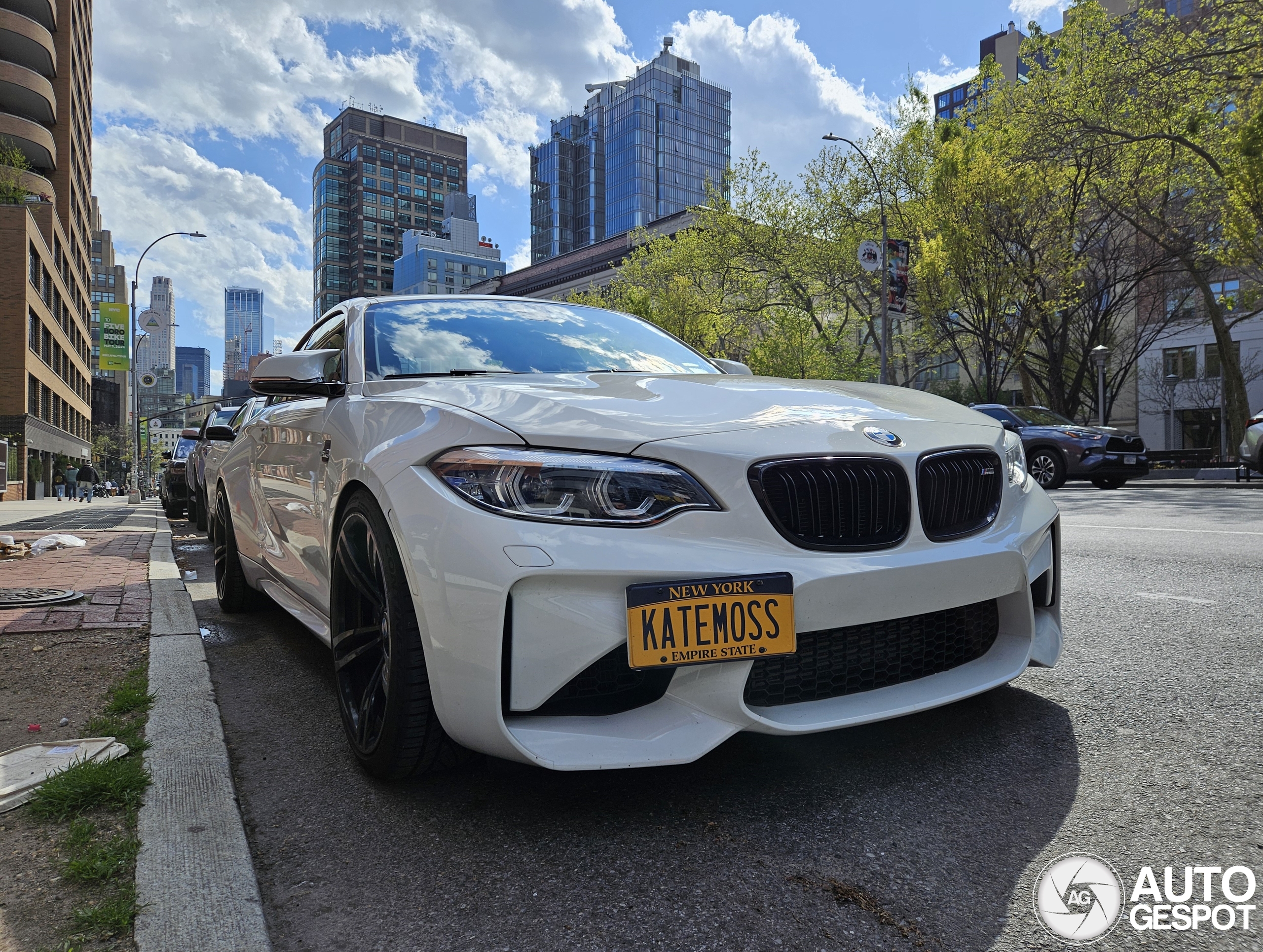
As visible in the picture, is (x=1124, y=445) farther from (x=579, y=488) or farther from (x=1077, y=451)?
(x=579, y=488)

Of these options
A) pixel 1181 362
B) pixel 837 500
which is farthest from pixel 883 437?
pixel 1181 362

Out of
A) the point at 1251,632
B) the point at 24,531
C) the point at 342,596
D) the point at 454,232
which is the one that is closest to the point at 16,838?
the point at 342,596

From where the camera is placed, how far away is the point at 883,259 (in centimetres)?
2506

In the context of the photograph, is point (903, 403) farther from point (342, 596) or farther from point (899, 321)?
point (899, 321)

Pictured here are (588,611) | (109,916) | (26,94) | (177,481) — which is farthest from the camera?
(26,94)

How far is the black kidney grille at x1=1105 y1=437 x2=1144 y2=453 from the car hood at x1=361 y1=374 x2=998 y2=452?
13508 millimetres

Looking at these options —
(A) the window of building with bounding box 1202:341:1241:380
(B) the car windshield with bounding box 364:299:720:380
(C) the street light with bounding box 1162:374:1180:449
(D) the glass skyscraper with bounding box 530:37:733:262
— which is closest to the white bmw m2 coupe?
(B) the car windshield with bounding box 364:299:720:380

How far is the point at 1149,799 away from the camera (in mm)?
2086

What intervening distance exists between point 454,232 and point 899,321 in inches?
3925

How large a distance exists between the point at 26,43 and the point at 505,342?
166 feet

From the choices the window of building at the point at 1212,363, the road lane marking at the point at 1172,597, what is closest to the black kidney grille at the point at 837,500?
the road lane marking at the point at 1172,597

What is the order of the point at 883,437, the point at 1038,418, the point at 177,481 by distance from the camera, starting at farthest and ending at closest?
the point at 1038,418, the point at 177,481, the point at 883,437

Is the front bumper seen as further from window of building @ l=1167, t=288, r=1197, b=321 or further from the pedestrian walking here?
the pedestrian walking

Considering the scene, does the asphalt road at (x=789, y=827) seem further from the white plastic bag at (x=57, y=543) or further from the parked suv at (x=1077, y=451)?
the parked suv at (x=1077, y=451)
